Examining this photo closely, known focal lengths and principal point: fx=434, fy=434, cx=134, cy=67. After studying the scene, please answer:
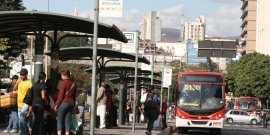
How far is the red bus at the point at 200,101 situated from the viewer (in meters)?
19.6

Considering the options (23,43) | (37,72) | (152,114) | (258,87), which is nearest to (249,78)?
(258,87)

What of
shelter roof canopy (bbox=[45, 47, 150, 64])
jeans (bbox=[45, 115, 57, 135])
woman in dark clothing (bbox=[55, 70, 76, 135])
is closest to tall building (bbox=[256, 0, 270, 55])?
shelter roof canopy (bbox=[45, 47, 150, 64])

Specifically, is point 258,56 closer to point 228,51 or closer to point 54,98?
point 228,51

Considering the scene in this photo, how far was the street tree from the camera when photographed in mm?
68688

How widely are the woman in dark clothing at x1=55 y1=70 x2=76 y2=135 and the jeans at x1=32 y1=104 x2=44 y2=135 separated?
356 millimetres

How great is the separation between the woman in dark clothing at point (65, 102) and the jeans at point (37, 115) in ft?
1.17

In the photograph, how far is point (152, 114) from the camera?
1456 centimetres

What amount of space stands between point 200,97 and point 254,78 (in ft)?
170

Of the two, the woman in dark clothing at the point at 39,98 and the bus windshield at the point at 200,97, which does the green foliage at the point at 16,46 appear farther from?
the woman in dark clothing at the point at 39,98

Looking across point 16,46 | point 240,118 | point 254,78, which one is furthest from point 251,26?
point 16,46

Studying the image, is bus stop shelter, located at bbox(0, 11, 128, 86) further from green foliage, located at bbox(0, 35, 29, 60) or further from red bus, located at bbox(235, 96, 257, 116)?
red bus, located at bbox(235, 96, 257, 116)

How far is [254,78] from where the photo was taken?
69.6m

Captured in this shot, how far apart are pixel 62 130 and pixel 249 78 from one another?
63.6 metres

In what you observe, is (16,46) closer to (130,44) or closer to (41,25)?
(130,44)
